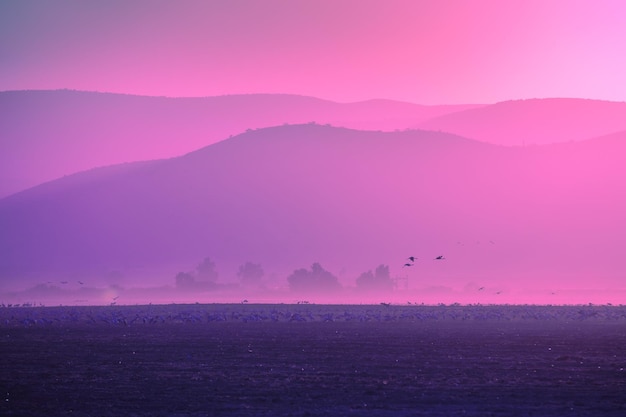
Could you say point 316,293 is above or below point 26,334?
above

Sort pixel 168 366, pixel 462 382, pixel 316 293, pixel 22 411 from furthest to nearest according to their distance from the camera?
pixel 316 293 → pixel 168 366 → pixel 462 382 → pixel 22 411

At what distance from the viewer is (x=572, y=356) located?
41719mm

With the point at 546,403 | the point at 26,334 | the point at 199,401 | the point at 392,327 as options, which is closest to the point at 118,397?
A: the point at 199,401

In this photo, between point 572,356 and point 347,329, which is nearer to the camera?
point 572,356

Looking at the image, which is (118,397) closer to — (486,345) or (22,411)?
(22,411)

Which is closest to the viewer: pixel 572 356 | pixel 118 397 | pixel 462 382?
pixel 118 397

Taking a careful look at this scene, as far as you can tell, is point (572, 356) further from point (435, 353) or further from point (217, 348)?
point (217, 348)

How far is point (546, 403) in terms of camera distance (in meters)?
27.5

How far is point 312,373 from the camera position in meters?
34.9

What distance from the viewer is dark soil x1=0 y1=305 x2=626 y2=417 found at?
2728cm

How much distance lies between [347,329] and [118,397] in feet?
116

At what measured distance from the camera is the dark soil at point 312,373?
27281mm

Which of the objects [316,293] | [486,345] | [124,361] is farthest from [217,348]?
[316,293]

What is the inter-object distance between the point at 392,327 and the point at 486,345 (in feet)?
59.9
